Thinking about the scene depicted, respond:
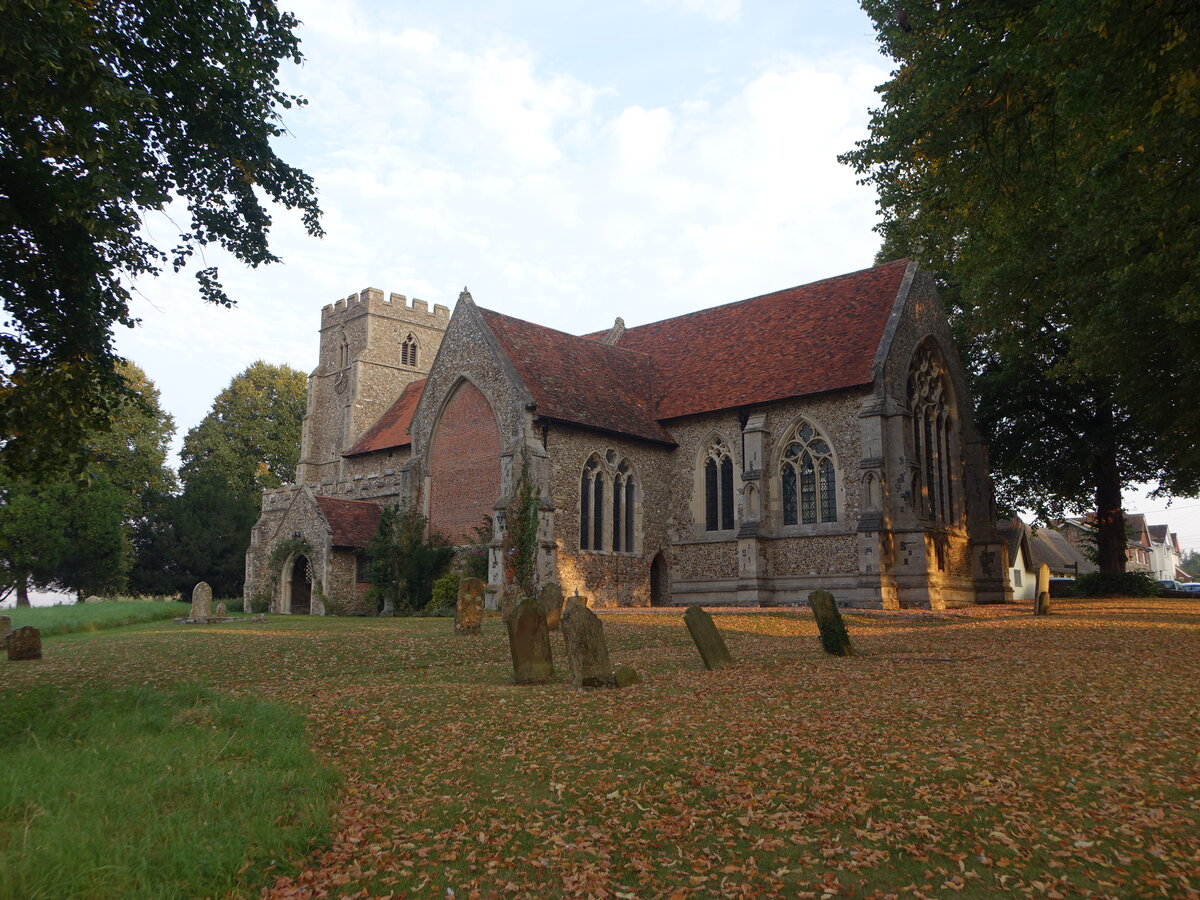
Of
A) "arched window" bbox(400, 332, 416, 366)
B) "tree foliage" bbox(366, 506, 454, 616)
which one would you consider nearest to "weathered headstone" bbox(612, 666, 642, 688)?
"tree foliage" bbox(366, 506, 454, 616)

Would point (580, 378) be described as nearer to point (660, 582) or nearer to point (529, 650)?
point (660, 582)

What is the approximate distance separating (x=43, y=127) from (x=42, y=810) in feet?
22.7

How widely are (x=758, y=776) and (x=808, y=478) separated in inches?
783

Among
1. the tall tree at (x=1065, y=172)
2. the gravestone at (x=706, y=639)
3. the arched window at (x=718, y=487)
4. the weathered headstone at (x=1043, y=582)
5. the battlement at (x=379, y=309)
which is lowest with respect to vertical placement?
the gravestone at (x=706, y=639)

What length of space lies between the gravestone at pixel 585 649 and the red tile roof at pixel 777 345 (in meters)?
16.2

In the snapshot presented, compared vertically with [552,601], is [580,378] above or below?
above

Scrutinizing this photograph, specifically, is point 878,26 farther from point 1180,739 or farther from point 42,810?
point 42,810

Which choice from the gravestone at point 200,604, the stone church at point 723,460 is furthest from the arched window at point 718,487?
the gravestone at point 200,604

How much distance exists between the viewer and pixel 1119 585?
3080 cm

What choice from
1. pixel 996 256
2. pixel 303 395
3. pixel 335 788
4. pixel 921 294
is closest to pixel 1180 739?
pixel 335 788

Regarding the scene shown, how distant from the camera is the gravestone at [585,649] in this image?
35.6 feet

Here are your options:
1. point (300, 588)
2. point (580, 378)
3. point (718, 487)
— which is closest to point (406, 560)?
point (580, 378)

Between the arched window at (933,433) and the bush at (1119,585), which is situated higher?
the arched window at (933,433)

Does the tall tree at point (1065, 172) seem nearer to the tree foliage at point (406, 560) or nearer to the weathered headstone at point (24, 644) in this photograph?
the tree foliage at point (406, 560)
